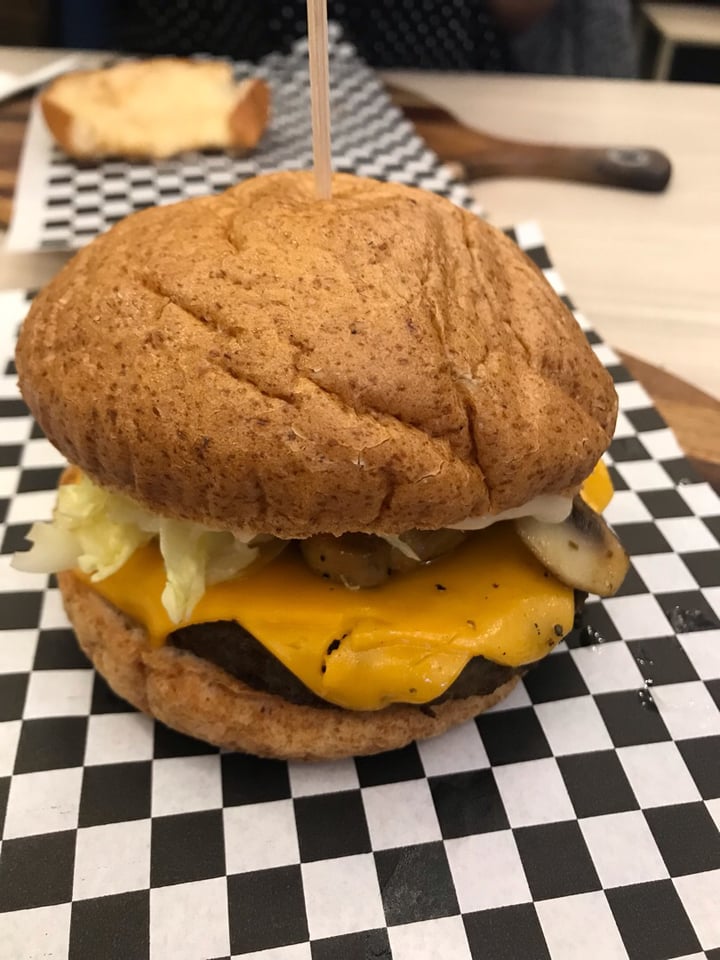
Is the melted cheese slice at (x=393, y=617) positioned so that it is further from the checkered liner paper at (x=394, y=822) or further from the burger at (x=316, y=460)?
the checkered liner paper at (x=394, y=822)

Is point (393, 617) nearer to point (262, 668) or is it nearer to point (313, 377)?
point (262, 668)

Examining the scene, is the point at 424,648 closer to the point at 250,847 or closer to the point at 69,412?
the point at 250,847

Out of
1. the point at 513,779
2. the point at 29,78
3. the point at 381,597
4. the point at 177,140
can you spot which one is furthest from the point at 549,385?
the point at 29,78

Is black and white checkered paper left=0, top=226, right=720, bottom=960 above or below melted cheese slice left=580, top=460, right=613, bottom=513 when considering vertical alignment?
below

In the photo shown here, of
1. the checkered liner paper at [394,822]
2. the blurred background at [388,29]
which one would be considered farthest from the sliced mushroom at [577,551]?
the blurred background at [388,29]

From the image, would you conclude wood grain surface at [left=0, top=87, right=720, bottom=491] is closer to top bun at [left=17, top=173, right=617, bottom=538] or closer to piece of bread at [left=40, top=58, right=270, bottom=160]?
top bun at [left=17, top=173, right=617, bottom=538]

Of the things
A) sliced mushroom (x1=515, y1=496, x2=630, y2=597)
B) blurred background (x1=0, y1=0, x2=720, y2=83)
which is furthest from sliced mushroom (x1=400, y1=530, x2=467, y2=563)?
blurred background (x1=0, y1=0, x2=720, y2=83)
